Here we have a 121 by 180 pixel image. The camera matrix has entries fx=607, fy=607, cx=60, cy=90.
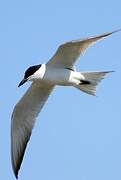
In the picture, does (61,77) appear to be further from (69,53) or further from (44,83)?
(44,83)

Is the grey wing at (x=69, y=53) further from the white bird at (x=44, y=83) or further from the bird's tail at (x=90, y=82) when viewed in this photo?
the bird's tail at (x=90, y=82)

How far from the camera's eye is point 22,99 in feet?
A: 44.8

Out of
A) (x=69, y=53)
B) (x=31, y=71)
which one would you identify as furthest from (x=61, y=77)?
(x=31, y=71)

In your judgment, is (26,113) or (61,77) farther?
(26,113)

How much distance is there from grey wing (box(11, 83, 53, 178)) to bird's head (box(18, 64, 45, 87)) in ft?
3.07

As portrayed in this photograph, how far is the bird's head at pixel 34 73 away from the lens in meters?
12.4

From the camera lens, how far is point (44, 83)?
13281 mm

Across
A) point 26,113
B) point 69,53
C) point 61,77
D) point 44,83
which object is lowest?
point 26,113

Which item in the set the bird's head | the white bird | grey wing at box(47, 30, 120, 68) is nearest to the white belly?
the white bird

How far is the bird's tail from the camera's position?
12.3 meters

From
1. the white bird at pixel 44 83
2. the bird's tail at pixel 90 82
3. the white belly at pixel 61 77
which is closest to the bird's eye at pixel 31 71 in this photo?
the white bird at pixel 44 83

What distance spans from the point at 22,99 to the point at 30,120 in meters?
0.52

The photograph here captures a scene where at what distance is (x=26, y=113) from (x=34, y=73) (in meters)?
1.60

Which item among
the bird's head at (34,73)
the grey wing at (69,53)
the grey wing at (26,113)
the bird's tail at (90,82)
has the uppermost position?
the grey wing at (69,53)
